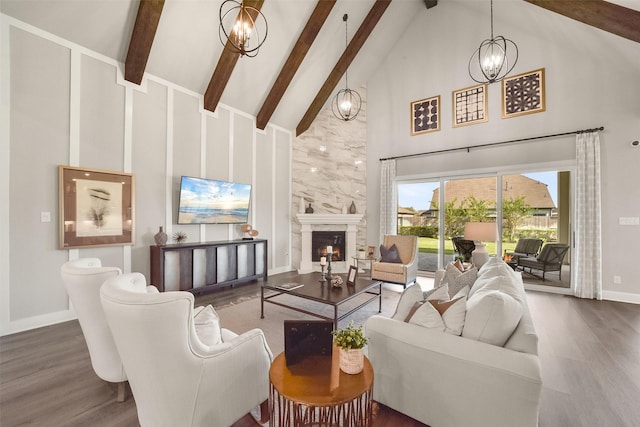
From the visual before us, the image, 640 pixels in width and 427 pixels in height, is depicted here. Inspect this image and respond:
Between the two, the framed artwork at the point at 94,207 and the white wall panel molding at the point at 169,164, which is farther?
the white wall panel molding at the point at 169,164

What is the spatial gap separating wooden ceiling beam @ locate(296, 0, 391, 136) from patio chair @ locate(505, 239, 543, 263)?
16.4ft

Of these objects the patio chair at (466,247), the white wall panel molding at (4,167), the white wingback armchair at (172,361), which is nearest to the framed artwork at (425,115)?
the patio chair at (466,247)

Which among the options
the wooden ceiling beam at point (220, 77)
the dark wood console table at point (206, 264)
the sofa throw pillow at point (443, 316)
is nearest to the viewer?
the sofa throw pillow at point (443, 316)

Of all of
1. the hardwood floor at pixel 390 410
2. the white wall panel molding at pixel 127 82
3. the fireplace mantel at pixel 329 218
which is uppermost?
the white wall panel molding at pixel 127 82

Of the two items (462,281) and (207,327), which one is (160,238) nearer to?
(207,327)

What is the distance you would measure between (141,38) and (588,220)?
7.14 meters

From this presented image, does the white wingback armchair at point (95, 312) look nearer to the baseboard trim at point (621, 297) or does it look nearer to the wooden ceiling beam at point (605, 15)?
the wooden ceiling beam at point (605, 15)

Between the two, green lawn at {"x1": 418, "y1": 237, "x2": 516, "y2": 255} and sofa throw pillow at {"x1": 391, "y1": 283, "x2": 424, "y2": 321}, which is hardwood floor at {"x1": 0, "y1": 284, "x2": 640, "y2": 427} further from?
green lawn at {"x1": 418, "y1": 237, "x2": 516, "y2": 255}

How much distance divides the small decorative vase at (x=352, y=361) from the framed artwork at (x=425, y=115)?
219 inches

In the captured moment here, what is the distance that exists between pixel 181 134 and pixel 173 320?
4.21 m

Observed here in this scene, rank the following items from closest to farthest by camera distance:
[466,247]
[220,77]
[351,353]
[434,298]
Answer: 1. [351,353]
2. [434,298]
3. [220,77]
4. [466,247]

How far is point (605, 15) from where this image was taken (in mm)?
→ 3504

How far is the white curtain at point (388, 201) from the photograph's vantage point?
20.2ft

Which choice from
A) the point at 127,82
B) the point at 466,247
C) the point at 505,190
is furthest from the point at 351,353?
the point at 505,190
